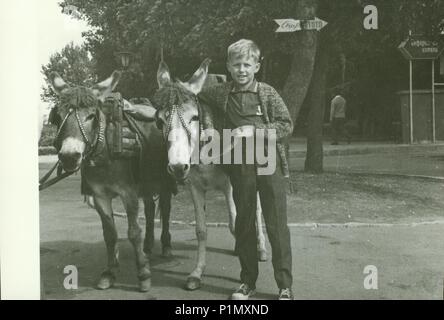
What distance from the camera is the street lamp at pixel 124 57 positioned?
16.6 ft

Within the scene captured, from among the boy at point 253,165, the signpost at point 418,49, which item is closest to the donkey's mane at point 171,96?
the boy at point 253,165

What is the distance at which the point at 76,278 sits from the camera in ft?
16.2

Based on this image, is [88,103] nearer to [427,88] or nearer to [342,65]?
[342,65]

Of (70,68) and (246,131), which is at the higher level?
(70,68)

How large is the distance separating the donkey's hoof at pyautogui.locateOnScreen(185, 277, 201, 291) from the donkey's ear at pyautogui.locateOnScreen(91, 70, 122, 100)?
151 centimetres

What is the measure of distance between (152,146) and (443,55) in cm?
283

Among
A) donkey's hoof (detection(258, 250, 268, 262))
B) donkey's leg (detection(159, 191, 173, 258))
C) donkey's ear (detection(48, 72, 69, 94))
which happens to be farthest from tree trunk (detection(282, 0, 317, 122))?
donkey's ear (detection(48, 72, 69, 94))

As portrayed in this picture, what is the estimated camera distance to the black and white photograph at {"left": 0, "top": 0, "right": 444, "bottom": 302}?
14.8 feet

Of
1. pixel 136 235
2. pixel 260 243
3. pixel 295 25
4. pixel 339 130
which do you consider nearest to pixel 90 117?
pixel 136 235

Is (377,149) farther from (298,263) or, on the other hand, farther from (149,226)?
(149,226)

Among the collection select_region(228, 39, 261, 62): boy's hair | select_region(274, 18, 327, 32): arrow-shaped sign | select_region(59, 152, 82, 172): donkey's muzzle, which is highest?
select_region(274, 18, 327, 32): arrow-shaped sign

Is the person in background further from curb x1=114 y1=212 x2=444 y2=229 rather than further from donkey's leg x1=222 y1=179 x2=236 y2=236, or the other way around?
donkey's leg x1=222 y1=179 x2=236 y2=236

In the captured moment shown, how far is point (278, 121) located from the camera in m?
4.42

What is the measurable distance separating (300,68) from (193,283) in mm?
2092
